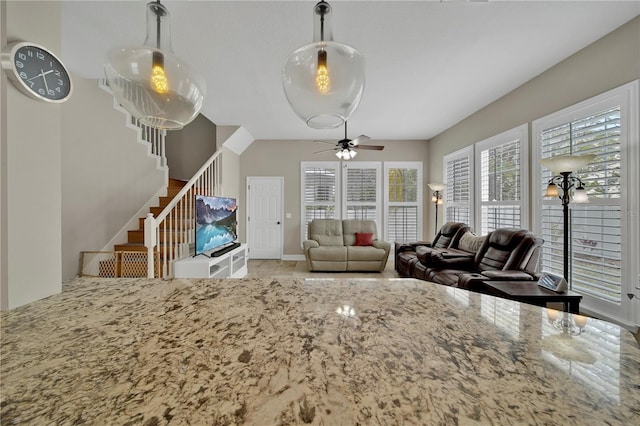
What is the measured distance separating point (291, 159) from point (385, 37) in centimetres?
385

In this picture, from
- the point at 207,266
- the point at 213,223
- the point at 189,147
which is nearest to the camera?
the point at 207,266

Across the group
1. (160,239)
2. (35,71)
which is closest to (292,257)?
(160,239)

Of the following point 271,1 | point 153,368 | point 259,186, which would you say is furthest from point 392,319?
point 259,186

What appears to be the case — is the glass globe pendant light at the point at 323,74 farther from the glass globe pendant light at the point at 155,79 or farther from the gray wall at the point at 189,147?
the gray wall at the point at 189,147

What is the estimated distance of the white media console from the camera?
3.40m

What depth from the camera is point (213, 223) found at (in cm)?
392

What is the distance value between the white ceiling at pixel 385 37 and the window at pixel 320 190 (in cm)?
251

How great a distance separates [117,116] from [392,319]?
4651 millimetres

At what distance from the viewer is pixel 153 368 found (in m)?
0.53

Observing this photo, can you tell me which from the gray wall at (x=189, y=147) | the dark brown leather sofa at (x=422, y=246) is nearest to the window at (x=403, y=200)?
the dark brown leather sofa at (x=422, y=246)

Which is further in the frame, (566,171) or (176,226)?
(176,226)

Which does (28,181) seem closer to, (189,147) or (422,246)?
(422,246)

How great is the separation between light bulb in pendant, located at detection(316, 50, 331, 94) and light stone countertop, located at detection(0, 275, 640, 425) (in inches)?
31.5

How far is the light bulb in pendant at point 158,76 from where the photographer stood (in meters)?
1.03
